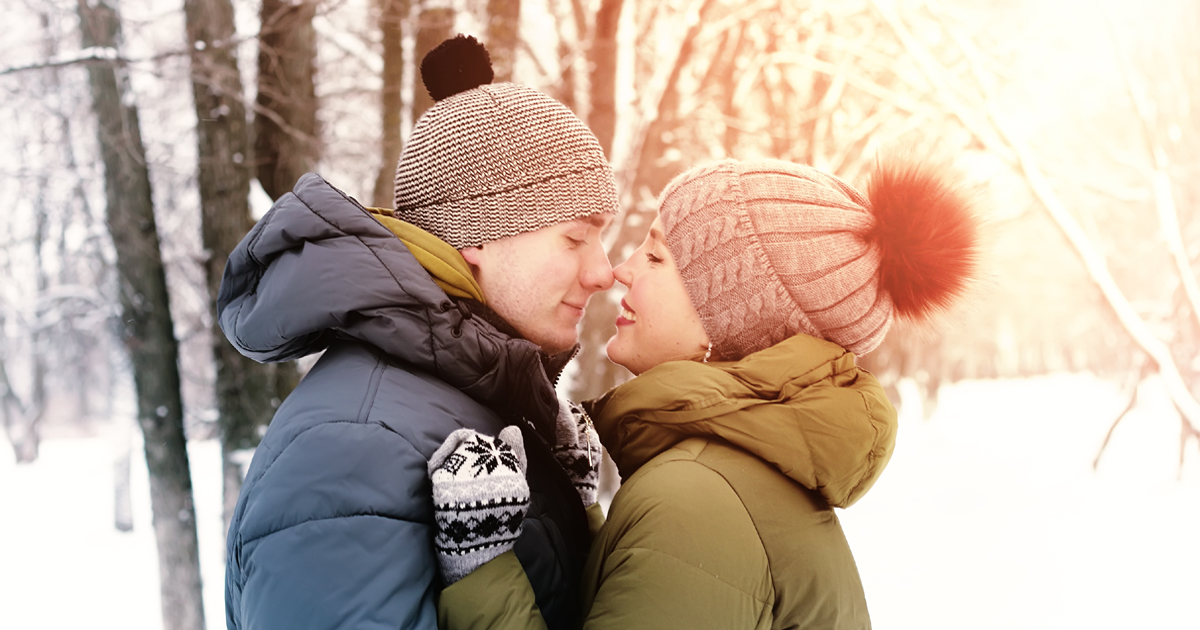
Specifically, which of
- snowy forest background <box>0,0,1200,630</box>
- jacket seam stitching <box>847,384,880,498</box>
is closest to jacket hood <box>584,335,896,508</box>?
jacket seam stitching <box>847,384,880,498</box>

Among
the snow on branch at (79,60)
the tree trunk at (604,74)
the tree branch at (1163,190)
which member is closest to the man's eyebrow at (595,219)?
the snow on branch at (79,60)

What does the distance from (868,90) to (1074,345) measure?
13.3 feet

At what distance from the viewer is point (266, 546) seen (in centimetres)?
95

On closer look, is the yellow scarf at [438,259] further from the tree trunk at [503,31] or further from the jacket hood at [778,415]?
the tree trunk at [503,31]

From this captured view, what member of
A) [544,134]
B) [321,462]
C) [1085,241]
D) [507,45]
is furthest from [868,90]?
[321,462]

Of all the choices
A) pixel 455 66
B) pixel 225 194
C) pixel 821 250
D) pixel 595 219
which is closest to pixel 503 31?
pixel 225 194

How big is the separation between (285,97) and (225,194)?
0.59 meters

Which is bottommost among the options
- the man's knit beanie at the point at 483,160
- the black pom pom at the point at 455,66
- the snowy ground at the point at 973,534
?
the snowy ground at the point at 973,534

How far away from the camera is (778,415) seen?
1391 millimetres

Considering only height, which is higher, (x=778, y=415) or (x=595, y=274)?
(x=595, y=274)

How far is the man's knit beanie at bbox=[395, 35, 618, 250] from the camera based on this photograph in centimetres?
152

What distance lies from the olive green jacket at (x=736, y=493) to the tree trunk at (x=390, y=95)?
10.1ft

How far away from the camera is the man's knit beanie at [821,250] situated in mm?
1560

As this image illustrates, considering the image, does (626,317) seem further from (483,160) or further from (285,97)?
(285,97)
